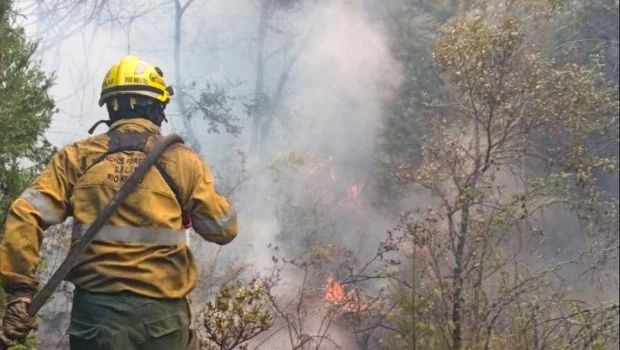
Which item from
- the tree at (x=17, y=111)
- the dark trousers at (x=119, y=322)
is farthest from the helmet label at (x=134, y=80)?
the tree at (x=17, y=111)

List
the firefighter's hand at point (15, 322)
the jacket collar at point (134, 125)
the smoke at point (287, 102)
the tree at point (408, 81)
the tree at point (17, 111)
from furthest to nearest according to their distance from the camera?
1. the tree at point (408, 81)
2. the smoke at point (287, 102)
3. the tree at point (17, 111)
4. the jacket collar at point (134, 125)
5. the firefighter's hand at point (15, 322)

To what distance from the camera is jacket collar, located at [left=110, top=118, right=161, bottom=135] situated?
10.2 ft

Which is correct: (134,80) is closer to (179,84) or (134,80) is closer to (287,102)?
(179,84)

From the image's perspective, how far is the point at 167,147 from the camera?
3025mm

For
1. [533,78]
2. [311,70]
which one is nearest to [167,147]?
[533,78]

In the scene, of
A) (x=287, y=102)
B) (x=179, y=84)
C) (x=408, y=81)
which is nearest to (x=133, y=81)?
(x=179, y=84)

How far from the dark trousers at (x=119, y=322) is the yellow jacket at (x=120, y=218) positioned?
43 mm

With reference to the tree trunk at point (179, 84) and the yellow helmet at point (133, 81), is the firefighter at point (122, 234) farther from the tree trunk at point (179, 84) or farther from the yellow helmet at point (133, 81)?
the tree trunk at point (179, 84)

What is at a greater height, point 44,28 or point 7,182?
point 44,28

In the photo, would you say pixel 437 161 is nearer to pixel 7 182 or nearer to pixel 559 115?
pixel 559 115

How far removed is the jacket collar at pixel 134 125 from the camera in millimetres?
3117

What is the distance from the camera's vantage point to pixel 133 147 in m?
3.03

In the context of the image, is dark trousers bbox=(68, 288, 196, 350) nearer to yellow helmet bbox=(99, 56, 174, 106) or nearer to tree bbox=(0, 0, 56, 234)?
yellow helmet bbox=(99, 56, 174, 106)

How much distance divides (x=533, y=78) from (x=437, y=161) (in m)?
1.16
